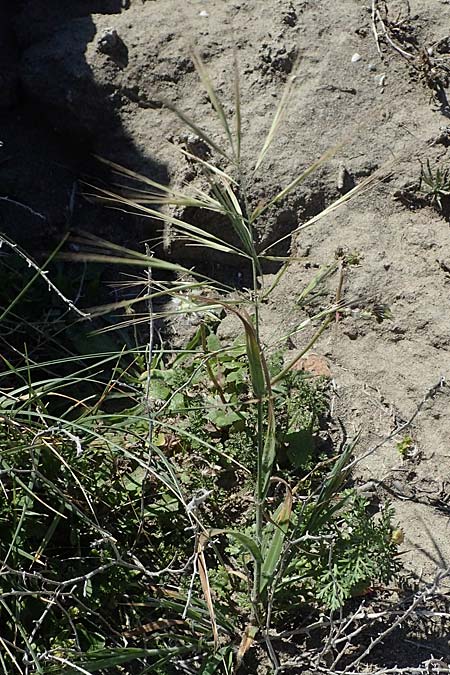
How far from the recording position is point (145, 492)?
2.64 meters

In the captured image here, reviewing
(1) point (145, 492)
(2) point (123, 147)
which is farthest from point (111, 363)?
(2) point (123, 147)

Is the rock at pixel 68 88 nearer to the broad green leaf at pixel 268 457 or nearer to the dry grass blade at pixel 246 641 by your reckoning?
the broad green leaf at pixel 268 457

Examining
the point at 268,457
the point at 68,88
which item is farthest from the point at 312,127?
the point at 268,457

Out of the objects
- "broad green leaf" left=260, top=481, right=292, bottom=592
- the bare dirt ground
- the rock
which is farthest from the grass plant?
the rock

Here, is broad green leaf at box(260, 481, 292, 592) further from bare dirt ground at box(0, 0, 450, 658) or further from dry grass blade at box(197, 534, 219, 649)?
bare dirt ground at box(0, 0, 450, 658)

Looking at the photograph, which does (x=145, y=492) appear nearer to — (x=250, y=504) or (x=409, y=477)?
(x=250, y=504)

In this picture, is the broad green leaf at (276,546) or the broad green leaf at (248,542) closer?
the broad green leaf at (248,542)

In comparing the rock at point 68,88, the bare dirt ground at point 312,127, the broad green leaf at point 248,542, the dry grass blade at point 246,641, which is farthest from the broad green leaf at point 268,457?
the rock at point 68,88

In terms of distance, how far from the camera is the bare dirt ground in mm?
3031

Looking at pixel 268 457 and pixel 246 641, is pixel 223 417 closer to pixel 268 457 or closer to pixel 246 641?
pixel 268 457

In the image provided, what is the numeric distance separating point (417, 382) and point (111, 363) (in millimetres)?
1020

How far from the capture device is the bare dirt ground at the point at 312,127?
3031mm

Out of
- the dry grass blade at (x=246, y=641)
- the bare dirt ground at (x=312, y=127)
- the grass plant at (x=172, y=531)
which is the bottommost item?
the dry grass blade at (x=246, y=641)

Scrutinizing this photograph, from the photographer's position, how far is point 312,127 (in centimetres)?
339
